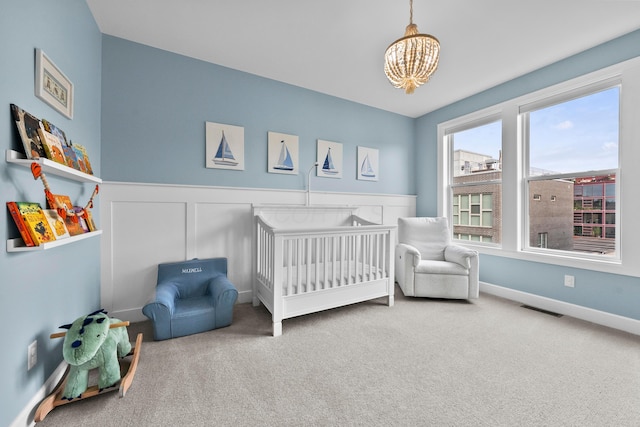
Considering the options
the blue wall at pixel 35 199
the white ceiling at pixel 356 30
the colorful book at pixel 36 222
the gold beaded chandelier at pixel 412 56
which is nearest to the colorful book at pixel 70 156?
the blue wall at pixel 35 199

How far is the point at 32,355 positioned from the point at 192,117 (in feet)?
6.72

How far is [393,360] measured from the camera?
1651 millimetres

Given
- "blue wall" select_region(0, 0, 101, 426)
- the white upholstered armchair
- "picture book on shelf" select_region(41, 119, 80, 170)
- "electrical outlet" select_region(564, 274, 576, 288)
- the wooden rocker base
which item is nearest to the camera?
"blue wall" select_region(0, 0, 101, 426)

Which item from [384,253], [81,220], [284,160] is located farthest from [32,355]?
[384,253]

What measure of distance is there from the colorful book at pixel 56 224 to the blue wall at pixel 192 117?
996mm

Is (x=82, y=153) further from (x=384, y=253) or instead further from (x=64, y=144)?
(x=384, y=253)

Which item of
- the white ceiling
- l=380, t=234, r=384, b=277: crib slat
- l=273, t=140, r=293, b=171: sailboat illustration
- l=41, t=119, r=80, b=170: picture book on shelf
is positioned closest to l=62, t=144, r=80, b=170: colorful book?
l=41, t=119, r=80, b=170: picture book on shelf

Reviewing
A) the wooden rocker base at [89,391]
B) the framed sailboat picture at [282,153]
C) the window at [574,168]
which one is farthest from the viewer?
the framed sailboat picture at [282,153]

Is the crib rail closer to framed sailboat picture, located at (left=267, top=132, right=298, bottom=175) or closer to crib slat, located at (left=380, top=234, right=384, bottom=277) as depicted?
crib slat, located at (left=380, top=234, right=384, bottom=277)

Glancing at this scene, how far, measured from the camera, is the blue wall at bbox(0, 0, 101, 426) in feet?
3.34

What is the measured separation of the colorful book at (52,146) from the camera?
47.5 inches

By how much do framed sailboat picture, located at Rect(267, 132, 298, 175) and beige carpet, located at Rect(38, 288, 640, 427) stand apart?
5.32 ft

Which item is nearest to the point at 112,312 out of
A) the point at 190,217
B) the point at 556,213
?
the point at 190,217

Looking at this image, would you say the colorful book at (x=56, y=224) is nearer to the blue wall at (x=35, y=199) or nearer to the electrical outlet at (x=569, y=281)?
the blue wall at (x=35, y=199)
